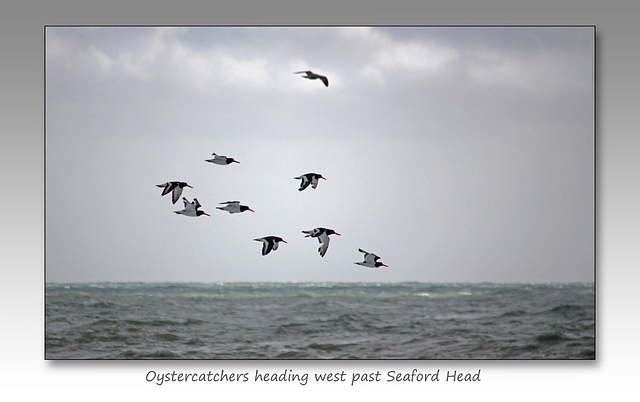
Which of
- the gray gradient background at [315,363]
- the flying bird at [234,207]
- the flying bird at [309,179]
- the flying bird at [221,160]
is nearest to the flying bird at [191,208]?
the flying bird at [234,207]

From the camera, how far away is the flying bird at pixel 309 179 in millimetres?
4141

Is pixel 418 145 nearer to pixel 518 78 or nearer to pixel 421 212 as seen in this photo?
pixel 421 212

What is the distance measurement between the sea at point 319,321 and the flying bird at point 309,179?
586mm

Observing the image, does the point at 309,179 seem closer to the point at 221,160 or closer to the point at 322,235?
the point at 322,235

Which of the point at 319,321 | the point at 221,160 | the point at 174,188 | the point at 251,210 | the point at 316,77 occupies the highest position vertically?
the point at 316,77

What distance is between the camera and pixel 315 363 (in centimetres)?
403

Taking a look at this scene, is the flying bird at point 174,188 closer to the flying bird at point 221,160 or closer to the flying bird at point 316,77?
the flying bird at point 221,160

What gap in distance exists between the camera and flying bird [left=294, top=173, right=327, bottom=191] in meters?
4.14

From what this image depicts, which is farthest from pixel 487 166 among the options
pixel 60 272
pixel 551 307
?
pixel 60 272

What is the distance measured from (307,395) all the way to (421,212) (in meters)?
1.26

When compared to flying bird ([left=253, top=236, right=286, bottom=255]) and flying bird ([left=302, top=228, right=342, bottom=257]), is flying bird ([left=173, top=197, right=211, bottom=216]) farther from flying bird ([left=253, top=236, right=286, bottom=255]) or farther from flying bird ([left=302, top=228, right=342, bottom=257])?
flying bird ([left=302, top=228, right=342, bottom=257])

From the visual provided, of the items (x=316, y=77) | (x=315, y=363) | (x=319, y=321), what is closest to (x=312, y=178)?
(x=316, y=77)

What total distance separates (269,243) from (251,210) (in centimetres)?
22

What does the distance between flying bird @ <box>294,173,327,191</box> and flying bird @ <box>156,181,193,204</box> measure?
0.67 meters
